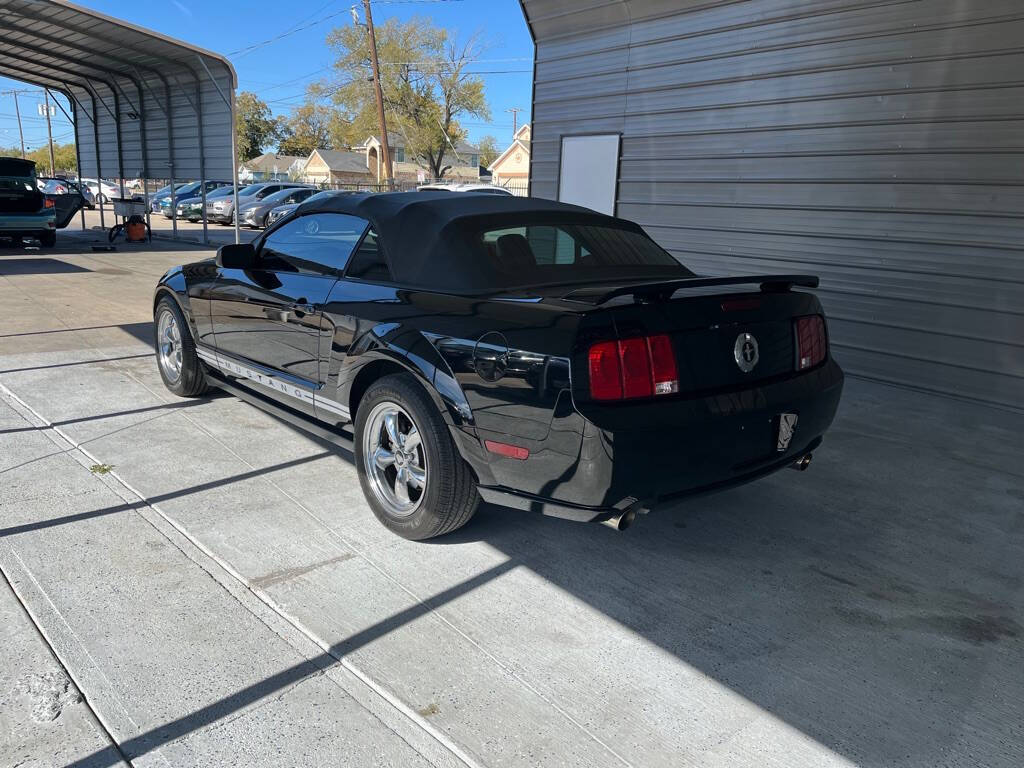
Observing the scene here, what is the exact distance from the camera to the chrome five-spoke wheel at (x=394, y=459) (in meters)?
3.43

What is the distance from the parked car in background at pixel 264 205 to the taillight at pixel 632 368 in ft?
75.4

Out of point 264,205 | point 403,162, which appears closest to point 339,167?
point 403,162

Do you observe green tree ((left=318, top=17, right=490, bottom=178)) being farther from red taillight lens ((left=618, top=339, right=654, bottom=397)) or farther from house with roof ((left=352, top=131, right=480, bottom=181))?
red taillight lens ((left=618, top=339, right=654, bottom=397))

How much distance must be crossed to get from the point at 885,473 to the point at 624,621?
101 inches

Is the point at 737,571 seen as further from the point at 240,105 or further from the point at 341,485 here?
the point at 240,105

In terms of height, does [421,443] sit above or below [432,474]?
above

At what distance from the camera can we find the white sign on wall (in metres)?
9.66

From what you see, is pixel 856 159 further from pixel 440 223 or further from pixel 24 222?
pixel 24 222

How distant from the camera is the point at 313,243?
4.25 meters

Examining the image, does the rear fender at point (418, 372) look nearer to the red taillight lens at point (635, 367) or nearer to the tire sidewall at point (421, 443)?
the tire sidewall at point (421, 443)

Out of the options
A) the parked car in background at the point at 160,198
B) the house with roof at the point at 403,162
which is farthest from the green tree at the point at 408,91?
the parked car in background at the point at 160,198

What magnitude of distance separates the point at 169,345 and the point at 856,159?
20.3 feet

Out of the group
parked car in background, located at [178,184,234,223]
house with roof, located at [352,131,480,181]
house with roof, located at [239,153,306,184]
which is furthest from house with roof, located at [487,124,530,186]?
parked car in background, located at [178,184,234,223]

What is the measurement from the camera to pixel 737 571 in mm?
3336
